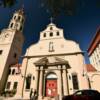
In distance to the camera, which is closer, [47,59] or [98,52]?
[47,59]

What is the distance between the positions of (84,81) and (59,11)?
16.0 meters

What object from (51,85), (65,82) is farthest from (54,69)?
(65,82)

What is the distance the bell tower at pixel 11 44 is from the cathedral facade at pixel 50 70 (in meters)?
0.24

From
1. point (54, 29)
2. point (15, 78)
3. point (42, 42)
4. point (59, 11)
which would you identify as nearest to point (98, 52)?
point (54, 29)

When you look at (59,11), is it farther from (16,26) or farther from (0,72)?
(16,26)

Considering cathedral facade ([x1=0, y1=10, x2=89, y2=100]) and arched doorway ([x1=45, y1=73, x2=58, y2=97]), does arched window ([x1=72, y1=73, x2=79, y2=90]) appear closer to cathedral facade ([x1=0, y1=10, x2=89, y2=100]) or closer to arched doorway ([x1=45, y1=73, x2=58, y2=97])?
cathedral facade ([x1=0, y1=10, x2=89, y2=100])

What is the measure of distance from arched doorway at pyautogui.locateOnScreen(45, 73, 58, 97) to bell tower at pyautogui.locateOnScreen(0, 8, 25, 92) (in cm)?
1044

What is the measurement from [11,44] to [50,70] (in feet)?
44.7

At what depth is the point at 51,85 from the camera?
20484 millimetres

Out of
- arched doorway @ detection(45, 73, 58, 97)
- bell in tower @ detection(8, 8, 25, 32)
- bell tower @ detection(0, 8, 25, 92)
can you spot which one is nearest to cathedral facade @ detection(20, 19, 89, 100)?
arched doorway @ detection(45, 73, 58, 97)

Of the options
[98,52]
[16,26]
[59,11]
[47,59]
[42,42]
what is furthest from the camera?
[98,52]

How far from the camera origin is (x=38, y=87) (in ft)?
66.0

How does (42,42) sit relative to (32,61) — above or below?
A: above

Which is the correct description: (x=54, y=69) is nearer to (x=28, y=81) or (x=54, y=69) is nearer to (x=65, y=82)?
(x=65, y=82)
